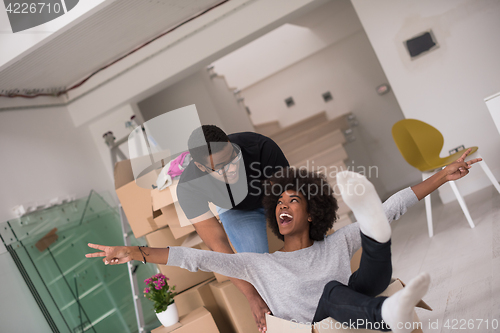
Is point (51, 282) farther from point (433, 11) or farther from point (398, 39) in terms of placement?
point (433, 11)

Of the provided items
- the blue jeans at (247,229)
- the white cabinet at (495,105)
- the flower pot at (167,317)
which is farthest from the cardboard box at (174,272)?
the white cabinet at (495,105)

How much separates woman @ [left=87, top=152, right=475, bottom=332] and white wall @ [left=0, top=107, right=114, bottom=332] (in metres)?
1.87

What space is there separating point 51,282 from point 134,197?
0.84m

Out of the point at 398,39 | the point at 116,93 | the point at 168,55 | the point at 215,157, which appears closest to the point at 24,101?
the point at 116,93

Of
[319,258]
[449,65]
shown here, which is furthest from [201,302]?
[449,65]

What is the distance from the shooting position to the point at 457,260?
2.15 metres

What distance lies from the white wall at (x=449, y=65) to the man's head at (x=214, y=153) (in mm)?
2537

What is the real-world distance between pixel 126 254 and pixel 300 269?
1.72ft

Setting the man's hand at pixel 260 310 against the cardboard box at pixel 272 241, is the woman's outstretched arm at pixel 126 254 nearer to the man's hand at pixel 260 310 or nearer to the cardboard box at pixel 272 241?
the man's hand at pixel 260 310

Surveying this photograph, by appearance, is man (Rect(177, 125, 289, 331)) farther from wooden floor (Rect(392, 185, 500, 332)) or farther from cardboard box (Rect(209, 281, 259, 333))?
wooden floor (Rect(392, 185, 500, 332))

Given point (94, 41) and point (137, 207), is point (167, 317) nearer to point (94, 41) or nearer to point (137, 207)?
point (137, 207)

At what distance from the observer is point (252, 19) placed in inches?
132

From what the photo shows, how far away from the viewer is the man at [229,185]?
→ 144cm

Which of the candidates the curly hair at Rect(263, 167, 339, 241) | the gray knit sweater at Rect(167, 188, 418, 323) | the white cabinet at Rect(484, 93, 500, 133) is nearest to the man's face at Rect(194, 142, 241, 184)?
the curly hair at Rect(263, 167, 339, 241)
